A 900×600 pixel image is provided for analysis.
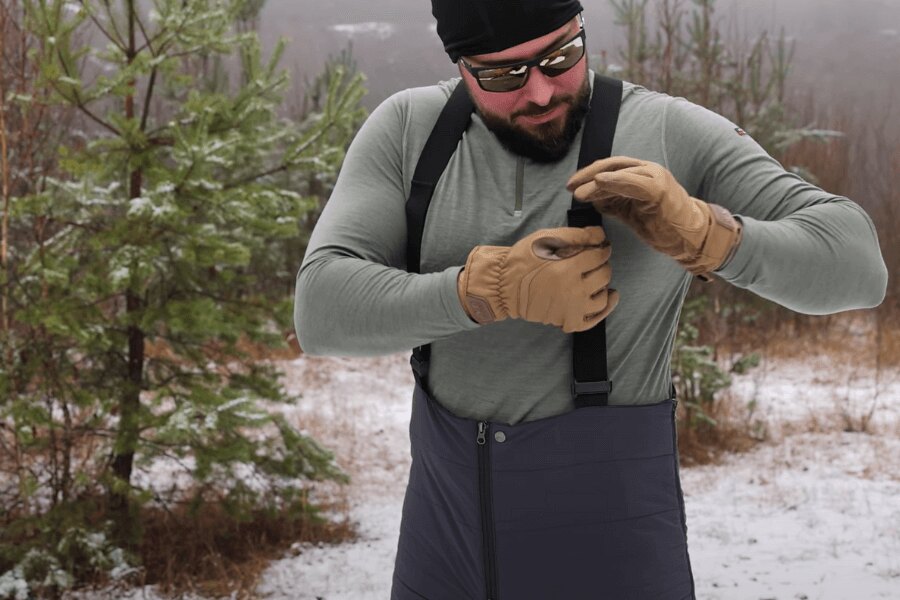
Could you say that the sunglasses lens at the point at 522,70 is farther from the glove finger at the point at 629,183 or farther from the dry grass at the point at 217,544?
the dry grass at the point at 217,544

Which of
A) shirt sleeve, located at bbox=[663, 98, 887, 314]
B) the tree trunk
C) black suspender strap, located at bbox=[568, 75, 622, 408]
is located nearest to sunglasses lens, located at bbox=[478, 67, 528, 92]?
black suspender strap, located at bbox=[568, 75, 622, 408]

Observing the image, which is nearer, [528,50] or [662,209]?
[662,209]

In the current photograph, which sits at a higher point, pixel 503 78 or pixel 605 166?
pixel 503 78

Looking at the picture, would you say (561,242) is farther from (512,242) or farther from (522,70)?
(522,70)

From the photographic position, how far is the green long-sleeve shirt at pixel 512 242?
123cm

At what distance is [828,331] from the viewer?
10133 millimetres

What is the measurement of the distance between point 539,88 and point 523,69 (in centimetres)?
4

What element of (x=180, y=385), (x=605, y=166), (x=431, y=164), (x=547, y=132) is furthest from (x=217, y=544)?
(x=605, y=166)

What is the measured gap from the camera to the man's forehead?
1.32 meters

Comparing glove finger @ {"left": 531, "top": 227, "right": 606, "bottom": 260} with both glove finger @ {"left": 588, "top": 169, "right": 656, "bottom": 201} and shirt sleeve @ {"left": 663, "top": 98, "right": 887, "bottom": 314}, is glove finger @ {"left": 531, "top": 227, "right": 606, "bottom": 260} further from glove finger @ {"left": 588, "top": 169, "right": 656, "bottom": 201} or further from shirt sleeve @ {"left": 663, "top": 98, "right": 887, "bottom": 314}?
shirt sleeve @ {"left": 663, "top": 98, "right": 887, "bottom": 314}

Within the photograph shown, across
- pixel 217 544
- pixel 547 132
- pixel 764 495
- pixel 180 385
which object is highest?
pixel 547 132

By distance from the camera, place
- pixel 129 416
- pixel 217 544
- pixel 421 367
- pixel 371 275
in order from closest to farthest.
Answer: pixel 371 275
pixel 421 367
pixel 129 416
pixel 217 544

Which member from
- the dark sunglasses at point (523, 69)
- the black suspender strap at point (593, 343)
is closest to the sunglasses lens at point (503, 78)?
the dark sunglasses at point (523, 69)

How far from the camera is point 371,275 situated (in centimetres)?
126
